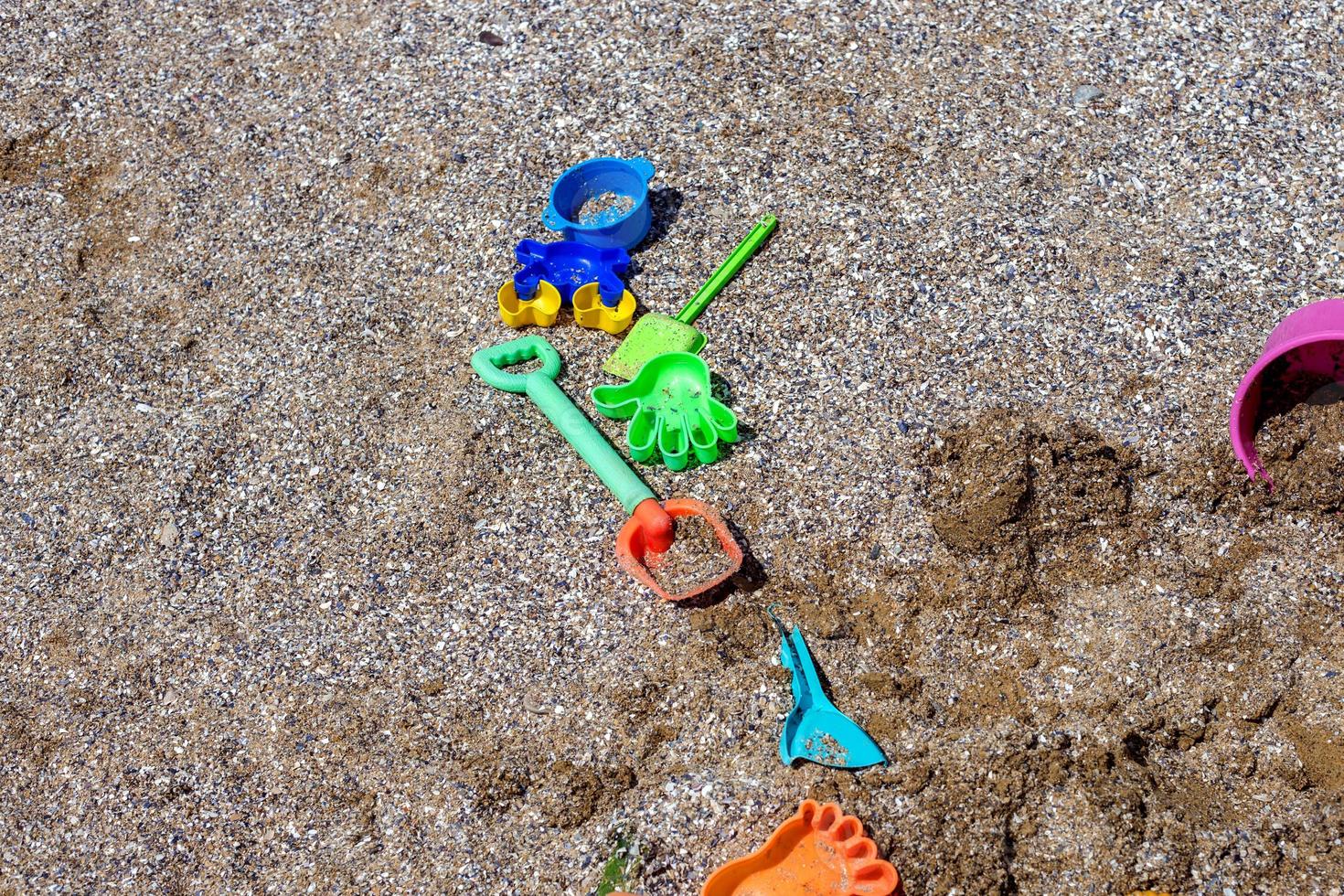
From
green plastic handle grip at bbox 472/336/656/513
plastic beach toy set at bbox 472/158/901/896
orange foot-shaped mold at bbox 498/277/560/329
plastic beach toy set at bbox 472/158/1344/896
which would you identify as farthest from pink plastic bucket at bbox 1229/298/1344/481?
orange foot-shaped mold at bbox 498/277/560/329

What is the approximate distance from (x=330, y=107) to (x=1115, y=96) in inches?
107

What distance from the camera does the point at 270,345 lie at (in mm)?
3301

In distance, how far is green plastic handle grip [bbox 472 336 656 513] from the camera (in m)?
2.78

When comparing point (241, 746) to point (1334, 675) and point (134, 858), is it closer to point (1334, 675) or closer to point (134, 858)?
point (134, 858)

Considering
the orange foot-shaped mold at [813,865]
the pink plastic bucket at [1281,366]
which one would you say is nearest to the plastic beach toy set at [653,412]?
the orange foot-shaped mold at [813,865]

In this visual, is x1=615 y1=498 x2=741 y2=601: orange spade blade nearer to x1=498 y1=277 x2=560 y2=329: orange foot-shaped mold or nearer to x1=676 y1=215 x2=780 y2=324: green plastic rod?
x1=676 y1=215 x2=780 y2=324: green plastic rod

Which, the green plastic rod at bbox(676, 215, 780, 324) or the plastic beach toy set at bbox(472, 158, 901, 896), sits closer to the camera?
the plastic beach toy set at bbox(472, 158, 901, 896)

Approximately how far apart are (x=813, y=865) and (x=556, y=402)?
1.38 m

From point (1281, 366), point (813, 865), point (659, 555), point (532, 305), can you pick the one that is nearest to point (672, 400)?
point (659, 555)

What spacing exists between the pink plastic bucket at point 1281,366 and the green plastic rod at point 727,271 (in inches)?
54.6

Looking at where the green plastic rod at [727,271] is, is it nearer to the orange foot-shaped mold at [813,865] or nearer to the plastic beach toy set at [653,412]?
the plastic beach toy set at [653,412]

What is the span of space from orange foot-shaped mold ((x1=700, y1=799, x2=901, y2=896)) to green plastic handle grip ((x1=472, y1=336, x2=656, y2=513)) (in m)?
0.90

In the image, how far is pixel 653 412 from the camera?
2934 millimetres

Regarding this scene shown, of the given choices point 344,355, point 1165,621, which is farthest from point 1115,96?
point 344,355
